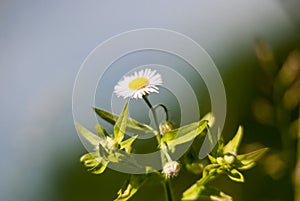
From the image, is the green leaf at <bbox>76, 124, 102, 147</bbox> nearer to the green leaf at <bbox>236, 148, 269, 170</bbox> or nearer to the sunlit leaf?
the sunlit leaf

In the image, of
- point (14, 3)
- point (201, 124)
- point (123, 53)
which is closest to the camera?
point (201, 124)

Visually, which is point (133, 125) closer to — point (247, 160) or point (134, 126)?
point (134, 126)

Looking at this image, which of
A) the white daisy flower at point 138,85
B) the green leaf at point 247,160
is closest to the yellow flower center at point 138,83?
the white daisy flower at point 138,85

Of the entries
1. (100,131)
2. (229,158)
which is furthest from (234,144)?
(100,131)

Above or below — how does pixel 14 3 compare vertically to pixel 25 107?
above

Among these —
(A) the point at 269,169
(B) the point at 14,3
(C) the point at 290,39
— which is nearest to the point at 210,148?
(A) the point at 269,169

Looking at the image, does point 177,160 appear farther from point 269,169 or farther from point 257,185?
point 257,185

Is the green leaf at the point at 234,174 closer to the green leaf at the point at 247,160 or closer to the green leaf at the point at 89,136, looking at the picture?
the green leaf at the point at 247,160
